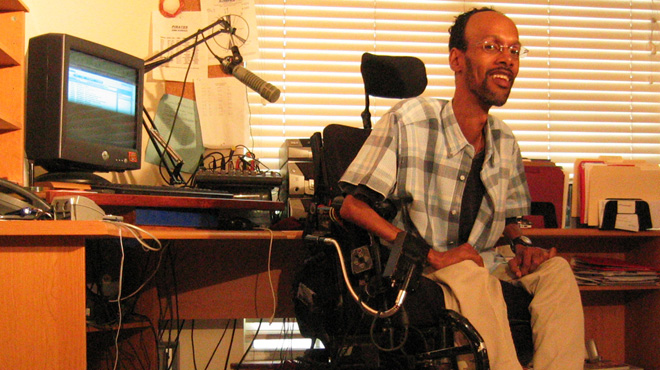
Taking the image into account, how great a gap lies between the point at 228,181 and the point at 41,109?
647mm

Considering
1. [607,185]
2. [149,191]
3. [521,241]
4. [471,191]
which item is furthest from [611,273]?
[149,191]

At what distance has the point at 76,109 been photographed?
6.12ft

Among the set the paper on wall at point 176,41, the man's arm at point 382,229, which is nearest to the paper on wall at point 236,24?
the paper on wall at point 176,41

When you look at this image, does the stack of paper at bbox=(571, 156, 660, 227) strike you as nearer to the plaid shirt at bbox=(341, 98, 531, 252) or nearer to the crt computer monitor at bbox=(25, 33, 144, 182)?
the plaid shirt at bbox=(341, 98, 531, 252)

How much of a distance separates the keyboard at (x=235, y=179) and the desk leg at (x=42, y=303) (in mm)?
876

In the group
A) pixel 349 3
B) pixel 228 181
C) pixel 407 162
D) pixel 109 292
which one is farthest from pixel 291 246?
pixel 349 3

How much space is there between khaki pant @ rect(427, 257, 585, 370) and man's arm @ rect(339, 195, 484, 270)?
0.18ft

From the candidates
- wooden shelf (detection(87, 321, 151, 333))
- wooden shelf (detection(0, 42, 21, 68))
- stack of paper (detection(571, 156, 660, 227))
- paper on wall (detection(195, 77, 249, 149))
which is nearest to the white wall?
paper on wall (detection(195, 77, 249, 149))

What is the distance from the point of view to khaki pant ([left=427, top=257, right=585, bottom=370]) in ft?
3.99

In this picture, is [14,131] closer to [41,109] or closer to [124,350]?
[41,109]

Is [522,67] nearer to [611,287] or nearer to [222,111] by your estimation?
[611,287]

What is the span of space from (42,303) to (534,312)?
110 centimetres

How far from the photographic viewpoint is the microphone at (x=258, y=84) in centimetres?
215

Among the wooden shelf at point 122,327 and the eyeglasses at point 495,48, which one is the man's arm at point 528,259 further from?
the wooden shelf at point 122,327
